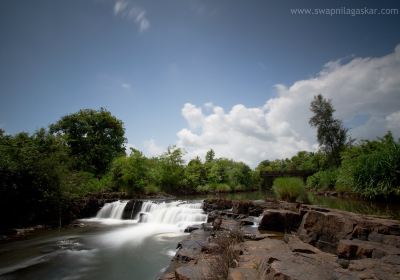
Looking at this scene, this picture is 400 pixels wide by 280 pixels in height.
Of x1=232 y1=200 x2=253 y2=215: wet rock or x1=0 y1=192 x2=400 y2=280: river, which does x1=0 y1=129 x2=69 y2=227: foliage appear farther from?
x1=232 y1=200 x2=253 y2=215: wet rock

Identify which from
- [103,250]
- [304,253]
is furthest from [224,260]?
[103,250]

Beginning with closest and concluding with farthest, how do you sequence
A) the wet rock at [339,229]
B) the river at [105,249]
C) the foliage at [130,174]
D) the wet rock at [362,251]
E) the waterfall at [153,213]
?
1. the wet rock at [362,251]
2. the wet rock at [339,229]
3. the river at [105,249]
4. the waterfall at [153,213]
5. the foliage at [130,174]

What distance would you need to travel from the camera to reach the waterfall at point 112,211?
1647 centimetres

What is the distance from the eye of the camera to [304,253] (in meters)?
4.73

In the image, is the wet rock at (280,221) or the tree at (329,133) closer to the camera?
the wet rock at (280,221)

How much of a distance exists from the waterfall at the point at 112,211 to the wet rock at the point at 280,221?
1119 centimetres

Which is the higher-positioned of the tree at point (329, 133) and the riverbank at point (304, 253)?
the tree at point (329, 133)

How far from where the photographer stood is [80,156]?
93.7 feet

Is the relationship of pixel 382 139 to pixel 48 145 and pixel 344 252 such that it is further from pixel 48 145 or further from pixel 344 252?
pixel 48 145

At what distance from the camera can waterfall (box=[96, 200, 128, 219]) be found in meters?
16.5

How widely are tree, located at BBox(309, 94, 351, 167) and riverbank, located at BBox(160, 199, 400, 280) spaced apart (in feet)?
101

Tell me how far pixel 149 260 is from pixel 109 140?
27249 millimetres

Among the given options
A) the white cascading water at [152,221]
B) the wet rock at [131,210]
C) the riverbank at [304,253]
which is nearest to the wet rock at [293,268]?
the riverbank at [304,253]

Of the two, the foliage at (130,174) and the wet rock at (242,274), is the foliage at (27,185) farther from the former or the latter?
the wet rock at (242,274)
